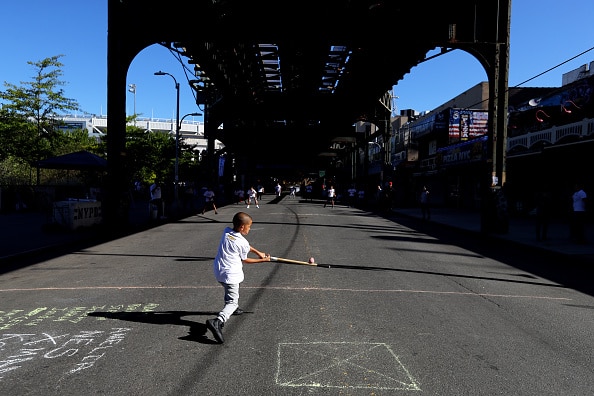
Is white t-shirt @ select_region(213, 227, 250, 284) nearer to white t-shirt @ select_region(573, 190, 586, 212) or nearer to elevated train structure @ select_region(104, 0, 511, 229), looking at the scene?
white t-shirt @ select_region(573, 190, 586, 212)

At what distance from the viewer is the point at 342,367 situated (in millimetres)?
4461

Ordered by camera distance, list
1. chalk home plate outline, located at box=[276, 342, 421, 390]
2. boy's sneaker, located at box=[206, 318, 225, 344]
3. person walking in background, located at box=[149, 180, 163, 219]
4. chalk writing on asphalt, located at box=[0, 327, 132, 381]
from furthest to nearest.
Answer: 1. person walking in background, located at box=[149, 180, 163, 219]
2. boy's sneaker, located at box=[206, 318, 225, 344]
3. chalk writing on asphalt, located at box=[0, 327, 132, 381]
4. chalk home plate outline, located at box=[276, 342, 421, 390]


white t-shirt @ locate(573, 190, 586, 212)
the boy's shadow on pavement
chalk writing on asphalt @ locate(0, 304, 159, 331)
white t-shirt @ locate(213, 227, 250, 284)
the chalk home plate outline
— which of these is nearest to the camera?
the chalk home plate outline

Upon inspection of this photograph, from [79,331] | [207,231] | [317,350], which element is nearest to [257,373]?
[317,350]

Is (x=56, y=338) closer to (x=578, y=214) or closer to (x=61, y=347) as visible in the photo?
(x=61, y=347)

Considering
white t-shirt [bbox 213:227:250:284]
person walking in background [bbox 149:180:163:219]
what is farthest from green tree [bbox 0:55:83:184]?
white t-shirt [bbox 213:227:250:284]

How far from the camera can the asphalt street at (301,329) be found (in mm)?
4156

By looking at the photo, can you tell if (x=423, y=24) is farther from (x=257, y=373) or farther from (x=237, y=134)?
(x=237, y=134)

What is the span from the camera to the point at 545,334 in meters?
5.69

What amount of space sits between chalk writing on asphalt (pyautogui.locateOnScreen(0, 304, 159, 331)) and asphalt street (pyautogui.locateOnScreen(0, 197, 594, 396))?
1.0 inches

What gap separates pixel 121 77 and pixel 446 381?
656 inches

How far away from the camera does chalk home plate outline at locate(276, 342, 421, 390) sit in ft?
13.4

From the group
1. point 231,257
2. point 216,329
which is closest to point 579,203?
point 231,257

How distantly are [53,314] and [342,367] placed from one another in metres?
3.90
